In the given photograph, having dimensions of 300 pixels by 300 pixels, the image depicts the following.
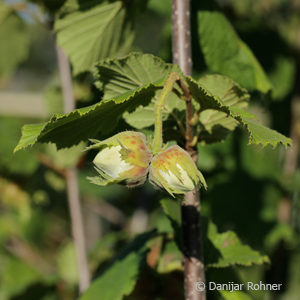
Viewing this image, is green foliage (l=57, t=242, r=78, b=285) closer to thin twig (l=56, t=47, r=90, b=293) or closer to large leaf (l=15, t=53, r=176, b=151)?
thin twig (l=56, t=47, r=90, b=293)

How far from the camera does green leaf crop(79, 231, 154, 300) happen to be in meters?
0.82

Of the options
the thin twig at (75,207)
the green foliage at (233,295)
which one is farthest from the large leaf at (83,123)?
the thin twig at (75,207)

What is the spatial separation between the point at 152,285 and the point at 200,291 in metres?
0.33

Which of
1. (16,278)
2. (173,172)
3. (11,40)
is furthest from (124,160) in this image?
(16,278)

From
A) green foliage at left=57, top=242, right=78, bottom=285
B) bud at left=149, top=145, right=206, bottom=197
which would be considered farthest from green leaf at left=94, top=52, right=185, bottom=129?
green foliage at left=57, top=242, right=78, bottom=285

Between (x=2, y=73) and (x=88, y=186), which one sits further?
(x=88, y=186)

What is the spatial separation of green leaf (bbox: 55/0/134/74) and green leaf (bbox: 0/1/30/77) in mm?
514

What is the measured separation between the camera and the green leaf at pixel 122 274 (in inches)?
32.2

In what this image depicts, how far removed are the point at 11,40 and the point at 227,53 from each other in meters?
0.75

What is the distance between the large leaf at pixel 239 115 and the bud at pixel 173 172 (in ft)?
0.24

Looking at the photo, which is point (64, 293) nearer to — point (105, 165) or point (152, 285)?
point (152, 285)

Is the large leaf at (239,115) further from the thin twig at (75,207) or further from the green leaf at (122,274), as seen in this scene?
the thin twig at (75,207)

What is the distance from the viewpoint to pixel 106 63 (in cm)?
60

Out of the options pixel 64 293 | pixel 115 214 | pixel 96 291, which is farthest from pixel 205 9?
pixel 115 214
